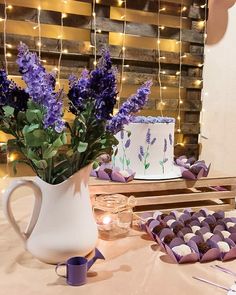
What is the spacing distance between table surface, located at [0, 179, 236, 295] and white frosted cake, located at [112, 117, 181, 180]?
37 centimetres

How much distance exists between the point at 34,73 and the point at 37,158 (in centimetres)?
17

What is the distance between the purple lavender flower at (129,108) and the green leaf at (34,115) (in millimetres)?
140

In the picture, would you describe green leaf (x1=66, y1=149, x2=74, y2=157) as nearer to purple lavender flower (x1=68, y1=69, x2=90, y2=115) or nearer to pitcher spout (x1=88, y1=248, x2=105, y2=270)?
purple lavender flower (x1=68, y1=69, x2=90, y2=115)

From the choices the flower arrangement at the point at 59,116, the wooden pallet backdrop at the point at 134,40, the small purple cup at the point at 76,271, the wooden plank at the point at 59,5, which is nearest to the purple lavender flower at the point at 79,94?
the flower arrangement at the point at 59,116

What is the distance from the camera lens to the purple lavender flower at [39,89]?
0.67 meters

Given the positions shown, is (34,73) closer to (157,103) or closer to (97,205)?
(97,205)

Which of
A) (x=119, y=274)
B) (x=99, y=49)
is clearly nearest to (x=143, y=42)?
(x=99, y=49)

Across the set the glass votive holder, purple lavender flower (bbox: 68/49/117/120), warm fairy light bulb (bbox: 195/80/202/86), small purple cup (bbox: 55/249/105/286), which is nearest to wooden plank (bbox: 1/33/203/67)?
warm fairy light bulb (bbox: 195/80/202/86)

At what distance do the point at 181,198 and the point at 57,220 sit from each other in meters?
0.56

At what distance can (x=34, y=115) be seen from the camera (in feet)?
2.26

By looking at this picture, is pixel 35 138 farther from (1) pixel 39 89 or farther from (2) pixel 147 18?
(2) pixel 147 18

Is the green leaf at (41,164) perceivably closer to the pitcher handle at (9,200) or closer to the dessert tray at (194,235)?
the pitcher handle at (9,200)

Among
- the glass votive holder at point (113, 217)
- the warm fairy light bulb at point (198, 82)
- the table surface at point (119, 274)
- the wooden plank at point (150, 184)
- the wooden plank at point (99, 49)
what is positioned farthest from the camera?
the warm fairy light bulb at point (198, 82)

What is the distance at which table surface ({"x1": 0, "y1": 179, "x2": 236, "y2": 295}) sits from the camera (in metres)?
0.65
